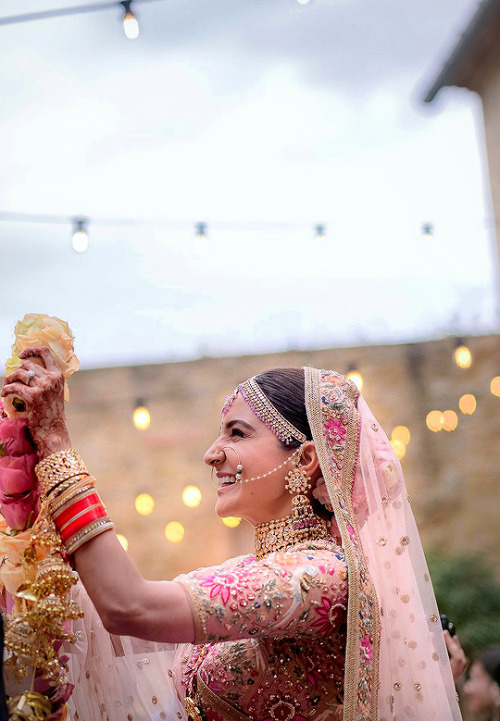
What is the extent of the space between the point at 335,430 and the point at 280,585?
475 mm

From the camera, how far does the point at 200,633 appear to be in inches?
69.2

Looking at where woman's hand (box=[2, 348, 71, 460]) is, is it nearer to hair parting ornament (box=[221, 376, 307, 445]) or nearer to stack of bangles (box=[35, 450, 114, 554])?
stack of bangles (box=[35, 450, 114, 554])

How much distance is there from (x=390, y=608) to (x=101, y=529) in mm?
792

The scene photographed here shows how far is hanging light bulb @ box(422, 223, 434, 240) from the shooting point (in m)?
6.12

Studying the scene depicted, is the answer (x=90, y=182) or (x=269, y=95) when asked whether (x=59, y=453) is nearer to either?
(x=90, y=182)

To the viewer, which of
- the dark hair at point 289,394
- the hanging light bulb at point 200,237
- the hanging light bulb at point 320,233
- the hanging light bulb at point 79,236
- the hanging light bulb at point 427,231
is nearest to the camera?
the dark hair at point 289,394

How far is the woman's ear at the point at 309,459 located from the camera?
2.18 m

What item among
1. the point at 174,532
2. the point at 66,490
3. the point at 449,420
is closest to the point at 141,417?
the point at 174,532

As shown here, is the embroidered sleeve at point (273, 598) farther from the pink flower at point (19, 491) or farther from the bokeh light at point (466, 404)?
the bokeh light at point (466, 404)

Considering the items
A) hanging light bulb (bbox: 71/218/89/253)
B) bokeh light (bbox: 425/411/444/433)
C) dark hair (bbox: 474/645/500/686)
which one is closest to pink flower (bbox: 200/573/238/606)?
dark hair (bbox: 474/645/500/686)

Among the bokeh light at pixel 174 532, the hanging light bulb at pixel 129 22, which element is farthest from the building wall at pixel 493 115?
the hanging light bulb at pixel 129 22

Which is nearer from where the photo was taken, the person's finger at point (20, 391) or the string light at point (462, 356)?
the person's finger at point (20, 391)

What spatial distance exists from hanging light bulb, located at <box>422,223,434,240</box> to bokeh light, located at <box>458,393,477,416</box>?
64.6 inches

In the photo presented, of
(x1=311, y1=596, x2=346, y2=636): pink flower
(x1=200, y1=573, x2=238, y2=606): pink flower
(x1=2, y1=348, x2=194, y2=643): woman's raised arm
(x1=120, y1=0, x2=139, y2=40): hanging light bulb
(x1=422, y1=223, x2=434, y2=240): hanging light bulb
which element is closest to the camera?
(x1=2, y1=348, x2=194, y2=643): woman's raised arm
